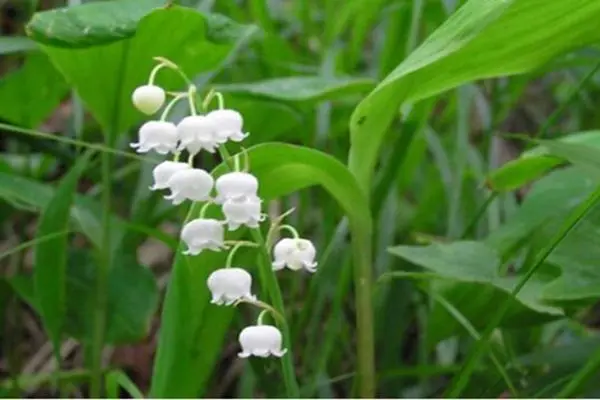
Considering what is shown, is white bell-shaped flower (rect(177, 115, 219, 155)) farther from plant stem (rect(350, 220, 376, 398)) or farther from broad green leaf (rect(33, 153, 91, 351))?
broad green leaf (rect(33, 153, 91, 351))

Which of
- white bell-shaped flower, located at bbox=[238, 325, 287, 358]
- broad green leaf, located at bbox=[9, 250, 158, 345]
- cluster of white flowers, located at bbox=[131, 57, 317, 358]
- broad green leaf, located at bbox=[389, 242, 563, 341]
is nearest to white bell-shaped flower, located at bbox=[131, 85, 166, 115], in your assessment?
cluster of white flowers, located at bbox=[131, 57, 317, 358]

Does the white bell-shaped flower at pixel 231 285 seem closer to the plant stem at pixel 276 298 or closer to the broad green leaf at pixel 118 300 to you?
the plant stem at pixel 276 298

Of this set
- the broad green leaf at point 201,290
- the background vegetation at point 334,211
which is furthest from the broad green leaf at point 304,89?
the broad green leaf at point 201,290

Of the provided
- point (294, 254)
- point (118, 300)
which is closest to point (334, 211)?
point (118, 300)

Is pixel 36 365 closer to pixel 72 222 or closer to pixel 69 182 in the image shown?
pixel 72 222

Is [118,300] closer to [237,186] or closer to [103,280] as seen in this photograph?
[103,280]

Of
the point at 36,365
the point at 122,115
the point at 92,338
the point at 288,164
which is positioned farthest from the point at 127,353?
the point at 288,164
